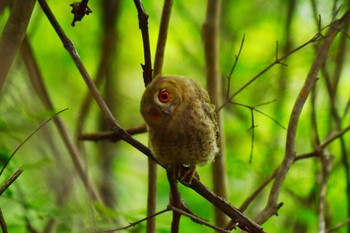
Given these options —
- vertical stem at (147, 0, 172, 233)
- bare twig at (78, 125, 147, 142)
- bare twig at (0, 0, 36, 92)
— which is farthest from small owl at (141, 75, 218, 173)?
bare twig at (0, 0, 36, 92)

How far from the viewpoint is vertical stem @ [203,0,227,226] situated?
111 inches

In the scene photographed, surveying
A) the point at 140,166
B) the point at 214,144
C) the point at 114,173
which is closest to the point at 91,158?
the point at 114,173

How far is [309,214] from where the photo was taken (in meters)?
3.42

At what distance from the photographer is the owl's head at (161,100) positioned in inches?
69.7

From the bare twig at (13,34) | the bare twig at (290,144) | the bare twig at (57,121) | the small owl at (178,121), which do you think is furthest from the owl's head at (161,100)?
the bare twig at (57,121)

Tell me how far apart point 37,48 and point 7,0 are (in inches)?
139

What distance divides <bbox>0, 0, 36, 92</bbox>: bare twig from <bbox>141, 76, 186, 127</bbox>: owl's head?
0.38 m

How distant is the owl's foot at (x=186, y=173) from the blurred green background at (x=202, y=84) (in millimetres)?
589

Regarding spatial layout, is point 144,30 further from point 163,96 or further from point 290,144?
point 290,144

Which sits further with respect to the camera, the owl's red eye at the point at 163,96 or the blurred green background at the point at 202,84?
the blurred green background at the point at 202,84

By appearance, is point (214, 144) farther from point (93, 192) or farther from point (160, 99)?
point (93, 192)

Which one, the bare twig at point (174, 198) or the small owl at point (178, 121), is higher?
the small owl at point (178, 121)

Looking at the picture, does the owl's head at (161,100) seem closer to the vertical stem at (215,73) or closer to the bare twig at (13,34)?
the bare twig at (13,34)

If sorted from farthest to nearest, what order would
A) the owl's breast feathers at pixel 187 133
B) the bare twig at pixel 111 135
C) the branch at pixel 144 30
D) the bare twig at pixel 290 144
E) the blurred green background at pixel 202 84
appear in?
the blurred green background at pixel 202 84 → the bare twig at pixel 290 144 → the owl's breast feathers at pixel 187 133 → the bare twig at pixel 111 135 → the branch at pixel 144 30
